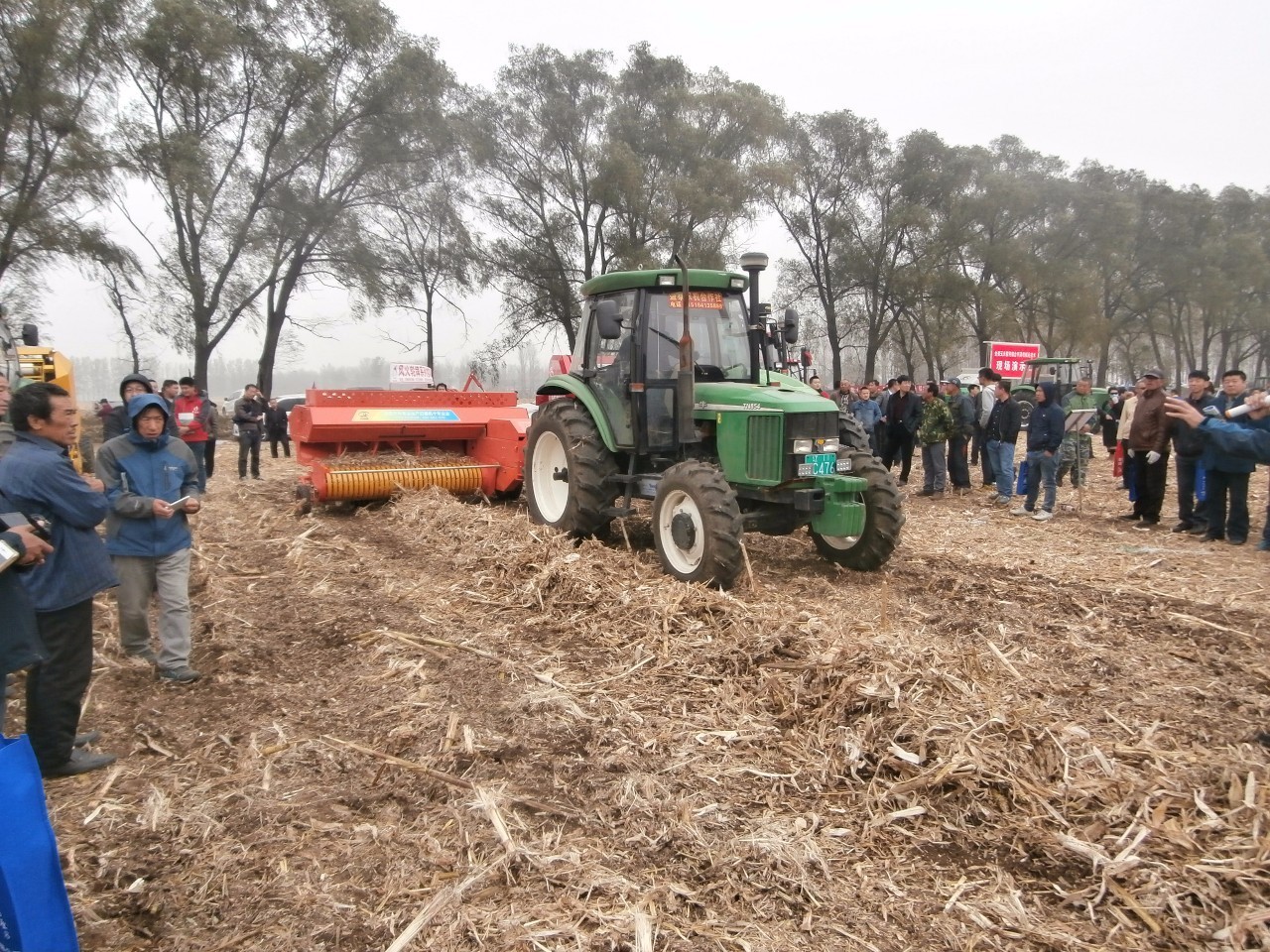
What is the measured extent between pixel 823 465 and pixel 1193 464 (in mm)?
4757

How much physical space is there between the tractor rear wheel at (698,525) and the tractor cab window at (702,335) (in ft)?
3.49

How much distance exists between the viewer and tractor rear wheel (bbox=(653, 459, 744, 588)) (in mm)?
5551

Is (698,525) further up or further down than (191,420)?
further down

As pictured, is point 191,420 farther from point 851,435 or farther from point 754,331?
point 851,435

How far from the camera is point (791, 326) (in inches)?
272

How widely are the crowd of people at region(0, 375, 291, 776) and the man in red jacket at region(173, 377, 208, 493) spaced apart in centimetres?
463

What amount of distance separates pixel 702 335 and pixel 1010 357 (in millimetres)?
24153

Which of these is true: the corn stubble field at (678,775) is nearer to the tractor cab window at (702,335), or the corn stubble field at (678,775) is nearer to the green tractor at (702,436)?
the green tractor at (702,436)

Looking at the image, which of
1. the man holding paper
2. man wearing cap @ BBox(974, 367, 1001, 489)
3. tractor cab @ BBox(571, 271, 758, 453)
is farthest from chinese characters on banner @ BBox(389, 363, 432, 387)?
tractor cab @ BBox(571, 271, 758, 453)

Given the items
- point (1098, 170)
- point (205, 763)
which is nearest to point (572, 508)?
point (205, 763)

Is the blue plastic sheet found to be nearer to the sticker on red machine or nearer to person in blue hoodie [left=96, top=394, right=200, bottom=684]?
person in blue hoodie [left=96, top=394, right=200, bottom=684]

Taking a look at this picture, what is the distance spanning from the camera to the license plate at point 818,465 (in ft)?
19.5

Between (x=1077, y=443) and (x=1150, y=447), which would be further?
(x=1077, y=443)

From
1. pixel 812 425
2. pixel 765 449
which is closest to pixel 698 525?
pixel 765 449
